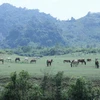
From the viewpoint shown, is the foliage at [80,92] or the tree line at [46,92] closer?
the foliage at [80,92]

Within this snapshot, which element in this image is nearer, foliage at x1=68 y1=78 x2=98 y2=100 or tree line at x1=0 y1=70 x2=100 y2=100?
foliage at x1=68 y1=78 x2=98 y2=100

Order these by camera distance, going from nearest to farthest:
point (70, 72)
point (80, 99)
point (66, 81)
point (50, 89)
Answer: point (80, 99), point (50, 89), point (66, 81), point (70, 72)

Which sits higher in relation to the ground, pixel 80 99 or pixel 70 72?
pixel 70 72

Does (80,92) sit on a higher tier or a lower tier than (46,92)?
higher

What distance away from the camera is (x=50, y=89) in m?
33.4

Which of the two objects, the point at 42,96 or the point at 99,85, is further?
the point at 99,85

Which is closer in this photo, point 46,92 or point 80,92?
point 80,92

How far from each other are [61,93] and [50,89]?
225cm

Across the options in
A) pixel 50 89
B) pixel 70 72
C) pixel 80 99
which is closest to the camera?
pixel 80 99

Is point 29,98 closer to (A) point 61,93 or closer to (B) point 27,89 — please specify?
(B) point 27,89

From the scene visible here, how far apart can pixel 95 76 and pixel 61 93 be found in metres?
7.70

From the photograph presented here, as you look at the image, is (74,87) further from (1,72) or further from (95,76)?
(1,72)

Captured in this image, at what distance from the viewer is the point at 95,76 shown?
123 ft

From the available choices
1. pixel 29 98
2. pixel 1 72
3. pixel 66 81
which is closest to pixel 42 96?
pixel 29 98
